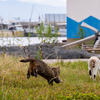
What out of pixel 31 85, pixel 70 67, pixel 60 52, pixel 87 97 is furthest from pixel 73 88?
pixel 60 52

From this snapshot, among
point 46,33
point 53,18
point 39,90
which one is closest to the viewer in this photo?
point 39,90

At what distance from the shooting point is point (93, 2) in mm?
10891

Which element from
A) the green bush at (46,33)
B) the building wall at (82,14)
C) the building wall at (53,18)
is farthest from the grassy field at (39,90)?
the building wall at (53,18)

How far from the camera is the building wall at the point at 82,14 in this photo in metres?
11.0

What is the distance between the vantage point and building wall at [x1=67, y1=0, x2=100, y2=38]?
35.9 feet

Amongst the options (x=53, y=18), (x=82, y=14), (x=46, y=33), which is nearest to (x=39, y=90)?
(x=46, y=33)

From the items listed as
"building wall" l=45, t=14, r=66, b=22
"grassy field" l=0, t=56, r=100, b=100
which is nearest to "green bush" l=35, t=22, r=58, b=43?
"grassy field" l=0, t=56, r=100, b=100

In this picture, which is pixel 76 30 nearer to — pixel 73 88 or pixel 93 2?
pixel 93 2

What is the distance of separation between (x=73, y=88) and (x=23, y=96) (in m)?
0.96

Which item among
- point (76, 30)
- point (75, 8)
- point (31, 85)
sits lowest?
point (31, 85)

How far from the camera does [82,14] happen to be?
37.0 feet

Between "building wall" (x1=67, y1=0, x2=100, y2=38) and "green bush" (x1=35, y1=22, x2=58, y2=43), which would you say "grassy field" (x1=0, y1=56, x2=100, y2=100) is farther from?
"building wall" (x1=67, y1=0, x2=100, y2=38)

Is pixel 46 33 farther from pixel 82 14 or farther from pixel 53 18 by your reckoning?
pixel 53 18

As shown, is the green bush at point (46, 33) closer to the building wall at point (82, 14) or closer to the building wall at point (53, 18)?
the building wall at point (82, 14)
